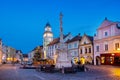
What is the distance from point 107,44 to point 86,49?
40.6 ft

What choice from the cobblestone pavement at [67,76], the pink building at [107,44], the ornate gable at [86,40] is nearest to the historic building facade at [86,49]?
the ornate gable at [86,40]

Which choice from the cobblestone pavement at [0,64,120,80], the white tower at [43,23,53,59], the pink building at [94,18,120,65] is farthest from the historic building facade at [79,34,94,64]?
the white tower at [43,23,53,59]

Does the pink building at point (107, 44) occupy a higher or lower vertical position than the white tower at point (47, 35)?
lower

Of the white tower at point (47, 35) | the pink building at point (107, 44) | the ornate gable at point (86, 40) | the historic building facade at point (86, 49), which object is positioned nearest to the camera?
the pink building at point (107, 44)

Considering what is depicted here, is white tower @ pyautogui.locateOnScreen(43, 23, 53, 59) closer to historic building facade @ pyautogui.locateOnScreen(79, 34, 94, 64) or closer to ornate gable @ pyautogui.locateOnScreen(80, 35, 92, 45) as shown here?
historic building facade @ pyautogui.locateOnScreen(79, 34, 94, 64)

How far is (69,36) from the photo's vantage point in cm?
9581

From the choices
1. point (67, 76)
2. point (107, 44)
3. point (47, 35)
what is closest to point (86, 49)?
point (107, 44)

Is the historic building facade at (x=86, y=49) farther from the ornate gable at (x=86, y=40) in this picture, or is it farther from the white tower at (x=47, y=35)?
the white tower at (x=47, y=35)

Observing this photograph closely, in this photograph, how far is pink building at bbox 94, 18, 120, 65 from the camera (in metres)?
56.2

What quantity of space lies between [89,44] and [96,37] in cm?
541

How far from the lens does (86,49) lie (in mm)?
71500

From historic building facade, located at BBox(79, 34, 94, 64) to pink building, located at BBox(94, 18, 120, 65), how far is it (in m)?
3.47

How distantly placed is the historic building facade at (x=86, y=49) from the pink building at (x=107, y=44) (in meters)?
3.47

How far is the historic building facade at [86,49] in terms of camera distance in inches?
2715
